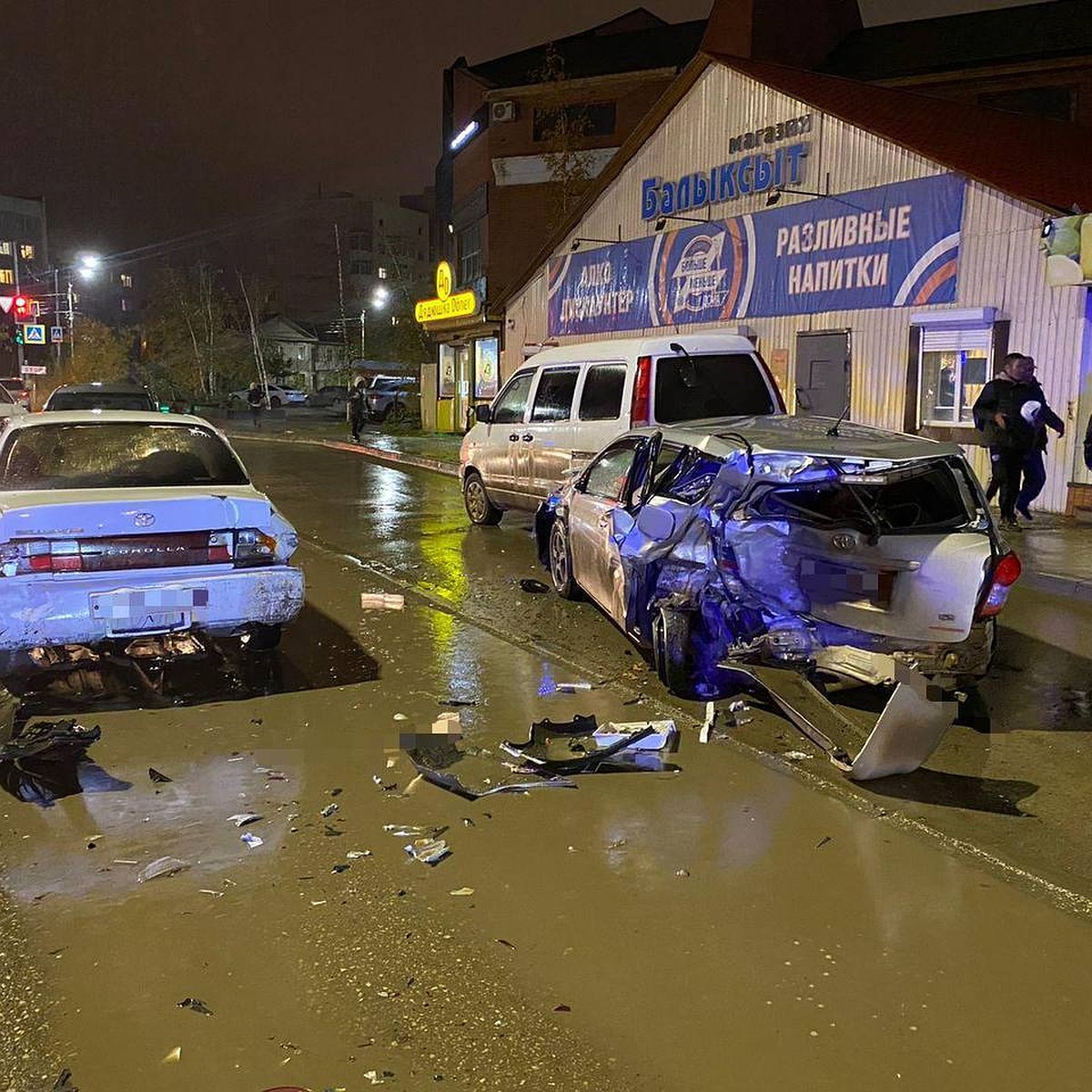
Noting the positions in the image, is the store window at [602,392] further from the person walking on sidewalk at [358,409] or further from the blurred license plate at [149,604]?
the person walking on sidewalk at [358,409]

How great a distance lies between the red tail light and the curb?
36.2 feet

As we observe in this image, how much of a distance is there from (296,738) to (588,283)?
1935 cm

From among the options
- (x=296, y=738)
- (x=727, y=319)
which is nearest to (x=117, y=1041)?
(x=296, y=738)

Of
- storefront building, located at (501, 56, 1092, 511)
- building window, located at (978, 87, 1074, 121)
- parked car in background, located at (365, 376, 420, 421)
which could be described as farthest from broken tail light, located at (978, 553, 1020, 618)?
parked car in background, located at (365, 376, 420, 421)

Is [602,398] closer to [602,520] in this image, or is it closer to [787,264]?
[602,520]

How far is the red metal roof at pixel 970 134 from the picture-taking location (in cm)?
1409

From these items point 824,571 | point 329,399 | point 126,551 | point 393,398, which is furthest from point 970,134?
point 329,399

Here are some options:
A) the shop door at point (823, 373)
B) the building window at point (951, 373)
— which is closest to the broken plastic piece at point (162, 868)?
the building window at point (951, 373)

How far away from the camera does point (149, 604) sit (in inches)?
236

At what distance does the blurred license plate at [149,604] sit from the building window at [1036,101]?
2654 centimetres

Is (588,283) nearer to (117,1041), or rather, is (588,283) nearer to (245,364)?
(117,1041)

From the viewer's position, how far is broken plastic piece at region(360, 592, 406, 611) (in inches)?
347

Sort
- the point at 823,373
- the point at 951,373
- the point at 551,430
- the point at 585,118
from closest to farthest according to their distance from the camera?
the point at 551,430, the point at 951,373, the point at 823,373, the point at 585,118

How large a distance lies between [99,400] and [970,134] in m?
14.9
